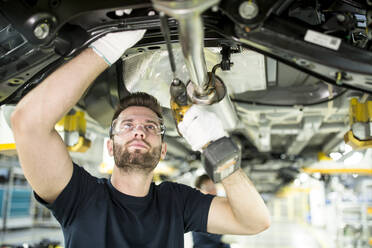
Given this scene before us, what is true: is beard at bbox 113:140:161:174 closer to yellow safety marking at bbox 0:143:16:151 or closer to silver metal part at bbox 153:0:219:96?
silver metal part at bbox 153:0:219:96

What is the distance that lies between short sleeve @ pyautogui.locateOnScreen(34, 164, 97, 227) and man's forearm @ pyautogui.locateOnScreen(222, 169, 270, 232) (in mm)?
626

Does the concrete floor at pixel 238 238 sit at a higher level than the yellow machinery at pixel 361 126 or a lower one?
lower

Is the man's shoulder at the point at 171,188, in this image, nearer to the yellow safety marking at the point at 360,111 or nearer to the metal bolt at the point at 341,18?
the metal bolt at the point at 341,18

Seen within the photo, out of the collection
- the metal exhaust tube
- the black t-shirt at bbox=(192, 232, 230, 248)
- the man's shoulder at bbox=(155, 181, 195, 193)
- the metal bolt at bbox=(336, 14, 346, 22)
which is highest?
the metal bolt at bbox=(336, 14, 346, 22)

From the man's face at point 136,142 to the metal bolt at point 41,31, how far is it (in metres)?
0.66

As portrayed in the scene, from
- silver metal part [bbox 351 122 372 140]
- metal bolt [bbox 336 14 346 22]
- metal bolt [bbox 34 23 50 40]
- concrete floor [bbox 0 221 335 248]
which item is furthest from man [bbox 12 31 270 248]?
concrete floor [bbox 0 221 335 248]

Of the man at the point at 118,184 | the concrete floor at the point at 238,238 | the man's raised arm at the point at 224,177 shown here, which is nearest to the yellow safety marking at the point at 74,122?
the man at the point at 118,184

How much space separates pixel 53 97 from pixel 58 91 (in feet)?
0.09

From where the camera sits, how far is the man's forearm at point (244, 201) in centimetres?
154

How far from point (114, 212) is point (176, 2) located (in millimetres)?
1079

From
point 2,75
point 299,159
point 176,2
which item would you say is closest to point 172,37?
point 176,2

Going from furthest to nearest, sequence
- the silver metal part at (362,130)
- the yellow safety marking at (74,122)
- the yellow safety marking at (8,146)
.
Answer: the yellow safety marking at (74,122) → the silver metal part at (362,130) → the yellow safety marking at (8,146)

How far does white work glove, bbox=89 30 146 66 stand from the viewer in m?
1.16

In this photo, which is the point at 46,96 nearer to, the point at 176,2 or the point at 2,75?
the point at 2,75
